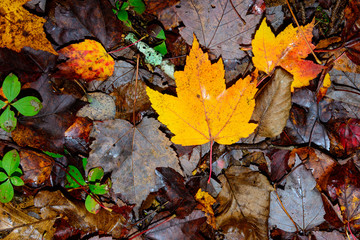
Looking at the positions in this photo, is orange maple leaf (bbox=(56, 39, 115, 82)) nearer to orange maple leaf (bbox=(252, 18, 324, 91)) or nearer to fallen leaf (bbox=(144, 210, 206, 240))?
orange maple leaf (bbox=(252, 18, 324, 91))

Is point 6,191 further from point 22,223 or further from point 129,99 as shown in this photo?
point 129,99

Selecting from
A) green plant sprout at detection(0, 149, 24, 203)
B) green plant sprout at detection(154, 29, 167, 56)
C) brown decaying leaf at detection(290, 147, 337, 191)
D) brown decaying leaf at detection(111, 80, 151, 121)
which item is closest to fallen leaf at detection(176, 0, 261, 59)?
green plant sprout at detection(154, 29, 167, 56)

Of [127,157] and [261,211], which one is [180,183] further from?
[261,211]

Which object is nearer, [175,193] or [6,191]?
[6,191]

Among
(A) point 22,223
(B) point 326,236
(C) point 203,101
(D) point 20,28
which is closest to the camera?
(C) point 203,101

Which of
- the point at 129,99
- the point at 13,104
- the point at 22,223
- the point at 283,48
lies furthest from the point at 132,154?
the point at 283,48

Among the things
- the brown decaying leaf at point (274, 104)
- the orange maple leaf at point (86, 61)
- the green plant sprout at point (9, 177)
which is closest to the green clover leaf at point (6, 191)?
the green plant sprout at point (9, 177)
